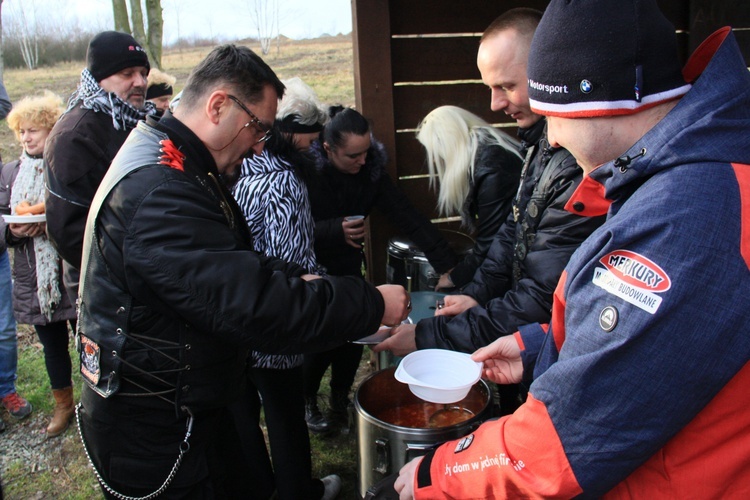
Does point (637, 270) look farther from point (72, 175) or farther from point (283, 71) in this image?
point (283, 71)

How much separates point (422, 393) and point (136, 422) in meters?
0.96

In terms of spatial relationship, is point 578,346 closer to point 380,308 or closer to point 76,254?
point 380,308

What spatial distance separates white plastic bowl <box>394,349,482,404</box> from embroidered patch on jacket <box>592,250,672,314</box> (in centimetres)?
97

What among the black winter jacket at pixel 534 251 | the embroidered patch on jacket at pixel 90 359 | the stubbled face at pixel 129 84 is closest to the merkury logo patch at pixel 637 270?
the black winter jacket at pixel 534 251

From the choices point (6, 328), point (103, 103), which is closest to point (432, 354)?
point (103, 103)

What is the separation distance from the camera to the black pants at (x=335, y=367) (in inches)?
157

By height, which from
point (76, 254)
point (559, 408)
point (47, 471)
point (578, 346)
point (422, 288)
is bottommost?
point (47, 471)

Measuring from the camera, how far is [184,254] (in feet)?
5.38

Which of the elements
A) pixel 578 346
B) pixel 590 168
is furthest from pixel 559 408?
pixel 590 168

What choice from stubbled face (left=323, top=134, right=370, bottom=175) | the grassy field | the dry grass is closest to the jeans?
the grassy field

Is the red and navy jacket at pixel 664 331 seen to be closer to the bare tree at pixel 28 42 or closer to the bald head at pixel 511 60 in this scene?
the bald head at pixel 511 60

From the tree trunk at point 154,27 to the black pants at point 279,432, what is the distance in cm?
879

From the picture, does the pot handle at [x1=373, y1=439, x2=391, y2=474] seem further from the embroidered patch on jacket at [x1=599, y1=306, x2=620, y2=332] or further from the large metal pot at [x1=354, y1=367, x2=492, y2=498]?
the embroidered patch on jacket at [x1=599, y1=306, x2=620, y2=332]

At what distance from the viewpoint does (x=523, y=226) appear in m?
2.35
